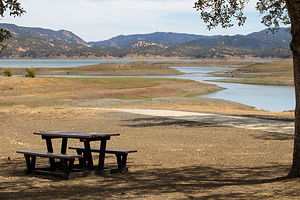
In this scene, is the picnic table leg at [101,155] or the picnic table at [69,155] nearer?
the picnic table at [69,155]

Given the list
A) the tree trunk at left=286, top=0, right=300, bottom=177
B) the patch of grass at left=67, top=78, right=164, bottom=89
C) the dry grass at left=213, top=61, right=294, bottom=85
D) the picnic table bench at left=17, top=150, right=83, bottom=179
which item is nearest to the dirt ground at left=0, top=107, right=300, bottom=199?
the picnic table bench at left=17, top=150, right=83, bottom=179

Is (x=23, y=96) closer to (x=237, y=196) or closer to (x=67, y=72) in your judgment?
(x=237, y=196)

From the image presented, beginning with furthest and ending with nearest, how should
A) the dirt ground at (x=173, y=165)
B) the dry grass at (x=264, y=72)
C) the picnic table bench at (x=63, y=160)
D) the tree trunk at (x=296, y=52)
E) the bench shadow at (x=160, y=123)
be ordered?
the dry grass at (x=264, y=72) < the bench shadow at (x=160, y=123) < the picnic table bench at (x=63, y=160) < the tree trunk at (x=296, y=52) < the dirt ground at (x=173, y=165)

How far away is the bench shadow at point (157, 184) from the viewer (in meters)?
6.99

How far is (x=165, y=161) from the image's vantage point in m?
10.3

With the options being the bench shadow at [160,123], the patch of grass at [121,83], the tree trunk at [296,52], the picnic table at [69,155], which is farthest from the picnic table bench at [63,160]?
the patch of grass at [121,83]

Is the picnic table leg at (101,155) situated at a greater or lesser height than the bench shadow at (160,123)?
greater

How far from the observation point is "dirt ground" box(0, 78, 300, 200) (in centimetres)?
719

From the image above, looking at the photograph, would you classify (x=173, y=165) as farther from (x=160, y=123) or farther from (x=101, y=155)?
(x=160, y=123)

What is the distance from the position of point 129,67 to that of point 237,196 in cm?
8593

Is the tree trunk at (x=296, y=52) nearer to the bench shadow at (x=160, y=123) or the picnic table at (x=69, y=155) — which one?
the picnic table at (x=69, y=155)

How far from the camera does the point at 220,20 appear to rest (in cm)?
1016

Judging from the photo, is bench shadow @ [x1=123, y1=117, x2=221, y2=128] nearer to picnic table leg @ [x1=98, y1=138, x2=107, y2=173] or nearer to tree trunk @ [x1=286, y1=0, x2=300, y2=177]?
picnic table leg @ [x1=98, y1=138, x2=107, y2=173]

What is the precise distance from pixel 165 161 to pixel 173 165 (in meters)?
0.49
